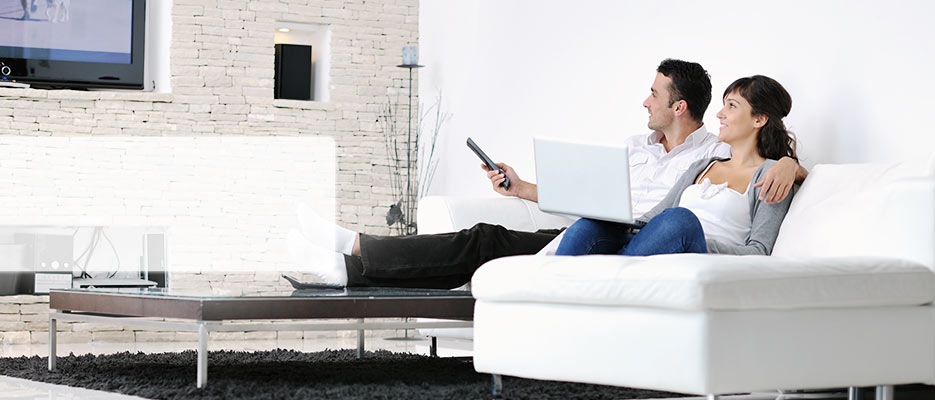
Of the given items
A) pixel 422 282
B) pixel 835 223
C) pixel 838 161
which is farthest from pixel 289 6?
pixel 835 223

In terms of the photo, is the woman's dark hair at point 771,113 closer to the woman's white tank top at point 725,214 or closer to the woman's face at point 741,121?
the woman's face at point 741,121

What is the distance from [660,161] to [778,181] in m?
0.92

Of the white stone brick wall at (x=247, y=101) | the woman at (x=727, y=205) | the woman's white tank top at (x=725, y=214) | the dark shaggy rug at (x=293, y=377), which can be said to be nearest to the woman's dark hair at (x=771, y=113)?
the woman at (x=727, y=205)

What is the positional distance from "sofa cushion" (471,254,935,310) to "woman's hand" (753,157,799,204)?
2.01 feet

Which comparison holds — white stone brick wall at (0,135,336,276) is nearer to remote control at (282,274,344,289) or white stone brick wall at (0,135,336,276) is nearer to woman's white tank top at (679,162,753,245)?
remote control at (282,274,344,289)

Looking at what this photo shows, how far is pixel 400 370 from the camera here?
145 inches

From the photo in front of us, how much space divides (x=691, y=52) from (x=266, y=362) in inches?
82.4

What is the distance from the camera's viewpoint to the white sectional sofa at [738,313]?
7.61 feet

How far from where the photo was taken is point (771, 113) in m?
3.40

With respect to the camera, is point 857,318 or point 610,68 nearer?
point 857,318

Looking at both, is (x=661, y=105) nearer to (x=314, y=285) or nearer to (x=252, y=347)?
(x=314, y=285)

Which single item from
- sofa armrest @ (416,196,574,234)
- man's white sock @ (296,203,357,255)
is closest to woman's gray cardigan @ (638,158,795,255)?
sofa armrest @ (416,196,574,234)

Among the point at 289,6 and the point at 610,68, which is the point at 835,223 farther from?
the point at 289,6

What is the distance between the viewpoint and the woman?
2949mm
